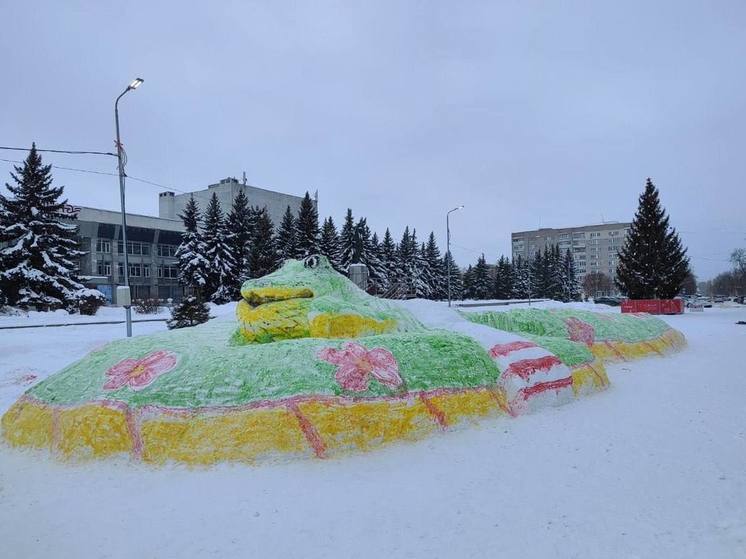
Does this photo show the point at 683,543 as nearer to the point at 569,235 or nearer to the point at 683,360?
the point at 683,360

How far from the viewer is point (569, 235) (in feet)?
292

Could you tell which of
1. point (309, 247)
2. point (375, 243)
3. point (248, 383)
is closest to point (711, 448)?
point (248, 383)

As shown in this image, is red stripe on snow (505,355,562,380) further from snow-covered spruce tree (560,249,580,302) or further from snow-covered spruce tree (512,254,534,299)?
snow-covered spruce tree (560,249,580,302)

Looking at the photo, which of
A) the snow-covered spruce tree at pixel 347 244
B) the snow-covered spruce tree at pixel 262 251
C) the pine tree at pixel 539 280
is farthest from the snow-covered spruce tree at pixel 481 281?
the snow-covered spruce tree at pixel 262 251

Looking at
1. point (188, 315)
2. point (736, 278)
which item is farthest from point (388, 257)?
point (736, 278)

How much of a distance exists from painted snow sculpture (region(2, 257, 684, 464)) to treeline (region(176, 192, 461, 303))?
21982 millimetres

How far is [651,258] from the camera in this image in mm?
28828

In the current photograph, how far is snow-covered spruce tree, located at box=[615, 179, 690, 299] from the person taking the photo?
93.9ft

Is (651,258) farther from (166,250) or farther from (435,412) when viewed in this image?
(166,250)

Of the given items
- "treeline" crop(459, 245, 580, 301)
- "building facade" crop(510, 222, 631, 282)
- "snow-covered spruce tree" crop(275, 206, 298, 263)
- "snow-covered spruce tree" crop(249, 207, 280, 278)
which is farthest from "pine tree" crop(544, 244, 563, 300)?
"snow-covered spruce tree" crop(249, 207, 280, 278)

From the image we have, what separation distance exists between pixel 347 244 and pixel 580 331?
31.1 meters

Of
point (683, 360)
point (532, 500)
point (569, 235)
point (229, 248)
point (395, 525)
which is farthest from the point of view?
point (569, 235)

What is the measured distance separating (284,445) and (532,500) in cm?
230

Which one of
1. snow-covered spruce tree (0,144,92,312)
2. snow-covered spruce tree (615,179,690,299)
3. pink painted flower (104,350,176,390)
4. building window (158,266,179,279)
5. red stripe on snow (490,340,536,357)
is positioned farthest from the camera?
building window (158,266,179,279)
